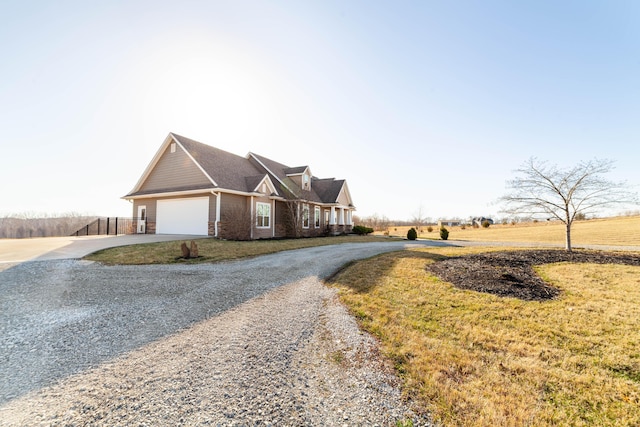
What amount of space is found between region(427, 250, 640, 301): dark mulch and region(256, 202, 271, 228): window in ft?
41.3

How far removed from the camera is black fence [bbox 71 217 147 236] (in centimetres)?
1906

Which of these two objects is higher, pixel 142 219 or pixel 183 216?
pixel 183 216

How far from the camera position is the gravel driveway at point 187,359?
234cm

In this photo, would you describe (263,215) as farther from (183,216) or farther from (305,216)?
(183,216)

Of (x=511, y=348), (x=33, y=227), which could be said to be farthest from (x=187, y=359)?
(x=33, y=227)

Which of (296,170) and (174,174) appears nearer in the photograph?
(174,174)

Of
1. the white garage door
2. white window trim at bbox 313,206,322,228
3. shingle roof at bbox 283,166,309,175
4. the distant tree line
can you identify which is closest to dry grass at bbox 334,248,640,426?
the white garage door

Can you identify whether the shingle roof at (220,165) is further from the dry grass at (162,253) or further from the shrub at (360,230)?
the shrub at (360,230)

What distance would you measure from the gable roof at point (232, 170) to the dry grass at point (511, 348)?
42.7 ft

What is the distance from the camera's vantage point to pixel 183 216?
1769cm

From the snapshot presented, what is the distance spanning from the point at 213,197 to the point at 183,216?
2.95 metres

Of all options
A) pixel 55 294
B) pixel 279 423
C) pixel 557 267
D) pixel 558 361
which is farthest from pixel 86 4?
pixel 557 267

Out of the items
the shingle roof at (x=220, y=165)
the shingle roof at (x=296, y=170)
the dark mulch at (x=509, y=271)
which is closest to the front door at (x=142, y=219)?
the shingle roof at (x=220, y=165)

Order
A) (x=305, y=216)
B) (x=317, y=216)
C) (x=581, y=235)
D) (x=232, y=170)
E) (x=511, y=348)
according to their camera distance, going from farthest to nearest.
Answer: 1. (x=317, y=216)
2. (x=581, y=235)
3. (x=305, y=216)
4. (x=232, y=170)
5. (x=511, y=348)
